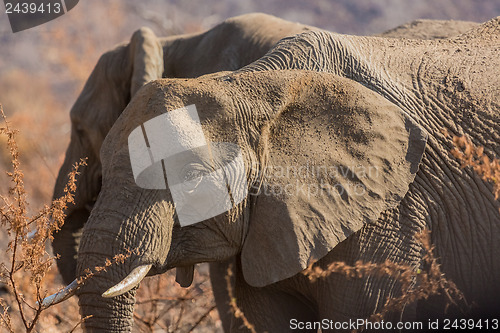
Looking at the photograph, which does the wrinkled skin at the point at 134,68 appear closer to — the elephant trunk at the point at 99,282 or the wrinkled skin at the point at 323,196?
the wrinkled skin at the point at 323,196

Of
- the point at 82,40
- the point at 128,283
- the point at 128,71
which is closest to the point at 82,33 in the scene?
the point at 82,40

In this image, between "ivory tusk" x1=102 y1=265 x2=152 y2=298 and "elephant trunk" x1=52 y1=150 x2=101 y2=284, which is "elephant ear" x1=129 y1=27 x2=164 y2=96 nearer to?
"elephant trunk" x1=52 y1=150 x2=101 y2=284

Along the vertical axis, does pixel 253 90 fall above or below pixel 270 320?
above

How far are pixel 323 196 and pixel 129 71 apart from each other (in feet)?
9.85

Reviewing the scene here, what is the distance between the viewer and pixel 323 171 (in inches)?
154

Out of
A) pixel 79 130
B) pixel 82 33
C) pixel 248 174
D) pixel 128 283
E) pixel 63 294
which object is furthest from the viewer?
pixel 82 33

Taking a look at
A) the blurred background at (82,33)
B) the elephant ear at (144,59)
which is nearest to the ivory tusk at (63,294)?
the elephant ear at (144,59)

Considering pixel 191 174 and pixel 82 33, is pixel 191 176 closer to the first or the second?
pixel 191 174

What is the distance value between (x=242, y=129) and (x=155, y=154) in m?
0.42

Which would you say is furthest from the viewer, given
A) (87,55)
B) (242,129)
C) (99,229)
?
(87,55)

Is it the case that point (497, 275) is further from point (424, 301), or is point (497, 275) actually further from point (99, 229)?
point (99, 229)

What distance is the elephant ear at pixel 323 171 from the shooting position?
150 inches

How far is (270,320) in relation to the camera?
14.1ft

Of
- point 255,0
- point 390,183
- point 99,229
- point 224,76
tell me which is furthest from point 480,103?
point 255,0
